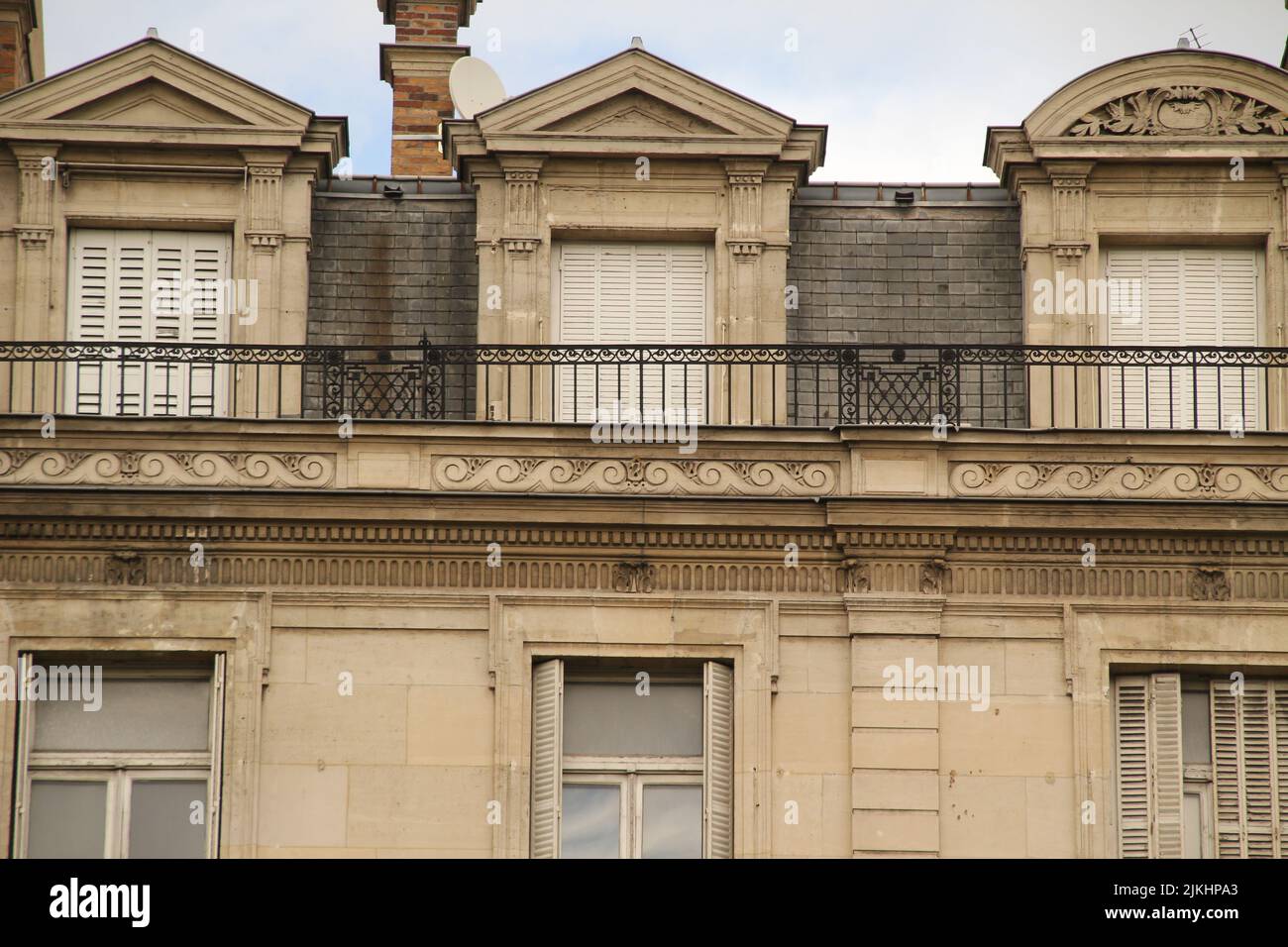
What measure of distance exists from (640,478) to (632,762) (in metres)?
1.98

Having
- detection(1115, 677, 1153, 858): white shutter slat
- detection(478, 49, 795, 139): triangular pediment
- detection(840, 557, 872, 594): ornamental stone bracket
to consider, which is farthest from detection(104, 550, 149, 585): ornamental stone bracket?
detection(1115, 677, 1153, 858): white shutter slat


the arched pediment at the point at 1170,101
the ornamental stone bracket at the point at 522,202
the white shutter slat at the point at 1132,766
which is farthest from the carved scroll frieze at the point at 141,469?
the arched pediment at the point at 1170,101

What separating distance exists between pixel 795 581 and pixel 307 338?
13.8 feet

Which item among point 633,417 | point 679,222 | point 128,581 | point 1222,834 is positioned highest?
point 679,222

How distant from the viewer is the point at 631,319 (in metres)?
20.7

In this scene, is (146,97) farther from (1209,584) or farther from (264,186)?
(1209,584)

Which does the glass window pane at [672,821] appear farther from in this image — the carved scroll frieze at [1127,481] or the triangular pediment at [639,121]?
the triangular pediment at [639,121]

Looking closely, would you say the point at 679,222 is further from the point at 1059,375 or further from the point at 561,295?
the point at 1059,375

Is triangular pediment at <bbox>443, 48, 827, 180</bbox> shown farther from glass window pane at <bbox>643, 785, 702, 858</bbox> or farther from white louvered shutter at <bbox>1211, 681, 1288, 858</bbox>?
white louvered shutter at <bbox>1211, 681, 1288, 858</bbox>

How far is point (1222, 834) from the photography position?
18.8 m

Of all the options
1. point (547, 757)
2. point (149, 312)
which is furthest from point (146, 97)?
point (547, 757)

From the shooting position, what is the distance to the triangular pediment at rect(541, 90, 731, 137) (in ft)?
67.9

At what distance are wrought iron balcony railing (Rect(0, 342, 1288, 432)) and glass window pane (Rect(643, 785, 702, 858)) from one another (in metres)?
2.82

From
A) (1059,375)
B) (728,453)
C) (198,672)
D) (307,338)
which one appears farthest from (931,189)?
(198,672)
